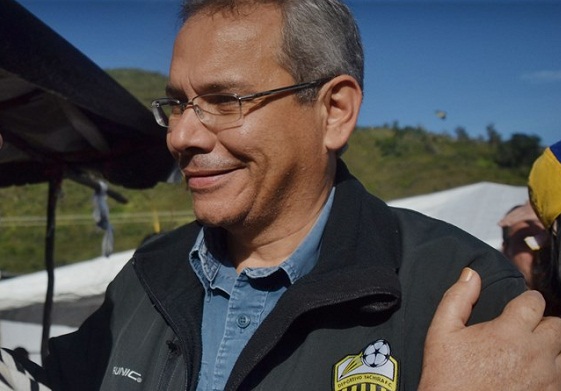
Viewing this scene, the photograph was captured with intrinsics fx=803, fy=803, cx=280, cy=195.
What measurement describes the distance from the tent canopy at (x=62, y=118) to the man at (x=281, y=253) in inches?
18.9

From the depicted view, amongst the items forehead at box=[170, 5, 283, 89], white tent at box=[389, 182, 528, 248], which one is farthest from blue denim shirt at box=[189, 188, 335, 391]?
white tent at box=[389, 182, 528, 248]

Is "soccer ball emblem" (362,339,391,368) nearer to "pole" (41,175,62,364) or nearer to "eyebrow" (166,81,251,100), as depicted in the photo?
"eyebrow" (166,81,251,100)

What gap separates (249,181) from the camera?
1879 mm

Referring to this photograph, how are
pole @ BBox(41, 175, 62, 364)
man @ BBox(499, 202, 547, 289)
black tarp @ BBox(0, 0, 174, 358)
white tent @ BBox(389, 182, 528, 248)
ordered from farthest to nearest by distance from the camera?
white tent @ BBox(389, 182, 528, 248), man @ BBox(499, 202, 547, 289), pole @ BBox(41, 175, 62, 364), black tarp @ BBox(0, 0, 174, 358)

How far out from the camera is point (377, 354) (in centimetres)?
165

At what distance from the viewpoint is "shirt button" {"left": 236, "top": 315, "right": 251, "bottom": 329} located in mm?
1874

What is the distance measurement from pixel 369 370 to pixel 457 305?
0.23 meters

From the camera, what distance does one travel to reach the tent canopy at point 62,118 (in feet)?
7.48

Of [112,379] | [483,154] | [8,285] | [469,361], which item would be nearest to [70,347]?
[112,379]

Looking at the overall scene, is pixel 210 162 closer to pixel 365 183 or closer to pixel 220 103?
pixel 220 103

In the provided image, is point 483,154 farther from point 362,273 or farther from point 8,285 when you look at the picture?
point 362,273

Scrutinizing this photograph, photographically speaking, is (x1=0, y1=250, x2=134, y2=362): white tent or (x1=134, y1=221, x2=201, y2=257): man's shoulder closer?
(x1=134, y1=221, x2=201, y2=257): man's shoulder

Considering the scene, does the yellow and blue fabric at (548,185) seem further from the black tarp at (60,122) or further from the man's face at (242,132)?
the black tarp at (60,122)

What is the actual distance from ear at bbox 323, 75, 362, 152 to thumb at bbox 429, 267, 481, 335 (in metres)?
0.52
